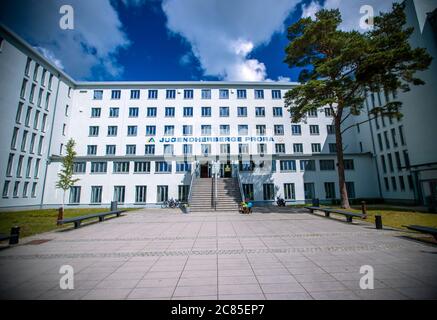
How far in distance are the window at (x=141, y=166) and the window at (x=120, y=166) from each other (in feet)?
4.10

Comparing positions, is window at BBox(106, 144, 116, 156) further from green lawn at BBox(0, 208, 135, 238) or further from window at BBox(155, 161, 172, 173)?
green lawn at BBox(0, 208, 135, 238)

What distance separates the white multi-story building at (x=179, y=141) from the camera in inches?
880

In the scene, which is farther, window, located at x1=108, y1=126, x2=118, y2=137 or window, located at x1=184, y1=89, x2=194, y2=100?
window, located at x1=184, y1=89, x2=194, y2=100

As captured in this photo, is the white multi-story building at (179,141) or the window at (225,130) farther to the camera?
the window at (225,130)

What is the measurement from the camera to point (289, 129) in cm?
3044

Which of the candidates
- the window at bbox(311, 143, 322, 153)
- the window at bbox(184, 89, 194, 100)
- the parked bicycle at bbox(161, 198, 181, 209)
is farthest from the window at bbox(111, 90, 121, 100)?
the window at bbox(311, 143, 322, 153)

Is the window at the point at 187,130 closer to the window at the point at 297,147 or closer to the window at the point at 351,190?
the window at the point at 297,147

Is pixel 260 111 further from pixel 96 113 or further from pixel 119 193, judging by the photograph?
pixel 96 113

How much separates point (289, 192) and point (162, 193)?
57.9 feet

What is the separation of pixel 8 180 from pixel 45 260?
78.7ft

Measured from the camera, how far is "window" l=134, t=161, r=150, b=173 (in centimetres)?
2680

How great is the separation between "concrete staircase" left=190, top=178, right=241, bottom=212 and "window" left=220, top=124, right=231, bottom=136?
8321 millimetres

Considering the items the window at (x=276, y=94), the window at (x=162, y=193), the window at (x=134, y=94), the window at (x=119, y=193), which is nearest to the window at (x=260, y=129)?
the window at (x=276, y=94)

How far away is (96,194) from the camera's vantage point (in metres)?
26.0
